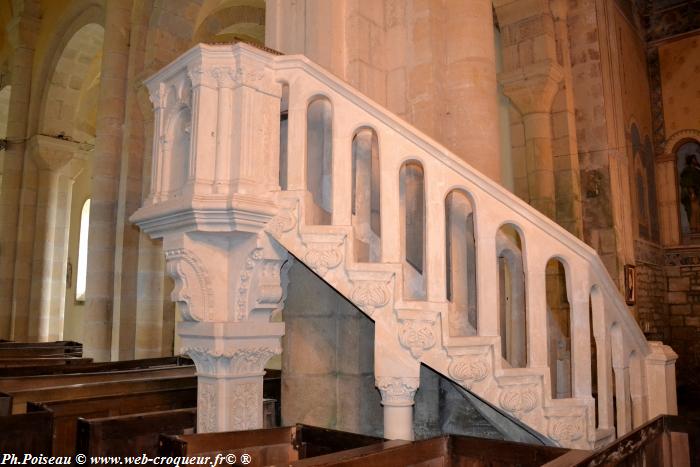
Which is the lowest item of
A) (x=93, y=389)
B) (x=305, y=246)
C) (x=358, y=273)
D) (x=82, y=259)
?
(x=93, y=389)

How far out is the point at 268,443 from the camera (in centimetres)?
286

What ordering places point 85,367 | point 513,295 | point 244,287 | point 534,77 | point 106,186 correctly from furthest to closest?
point 106,186 < point 534,77 < point 85,367 < point 513,295 < point 244,287

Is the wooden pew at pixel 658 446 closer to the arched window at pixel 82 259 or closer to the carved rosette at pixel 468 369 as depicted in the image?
the carved rosette at pixel 468 369

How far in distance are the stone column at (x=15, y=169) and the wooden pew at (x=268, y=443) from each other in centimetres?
1035

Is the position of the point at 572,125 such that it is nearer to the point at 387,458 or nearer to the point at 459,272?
the point at 459,272

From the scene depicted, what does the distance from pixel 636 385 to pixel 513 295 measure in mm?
990

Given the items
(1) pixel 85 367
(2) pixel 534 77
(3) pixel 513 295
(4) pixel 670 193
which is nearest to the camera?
(3) pixel 513 295

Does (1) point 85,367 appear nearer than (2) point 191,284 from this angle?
No

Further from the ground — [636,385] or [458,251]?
[458,251]

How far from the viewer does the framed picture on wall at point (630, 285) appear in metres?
9.04

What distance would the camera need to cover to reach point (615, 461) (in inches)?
84.3

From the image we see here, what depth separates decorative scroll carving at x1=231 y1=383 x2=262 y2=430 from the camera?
3.49 m

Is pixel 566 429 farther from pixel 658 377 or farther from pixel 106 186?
pixel 106 186

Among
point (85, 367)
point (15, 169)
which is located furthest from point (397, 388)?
point (15, 169)
